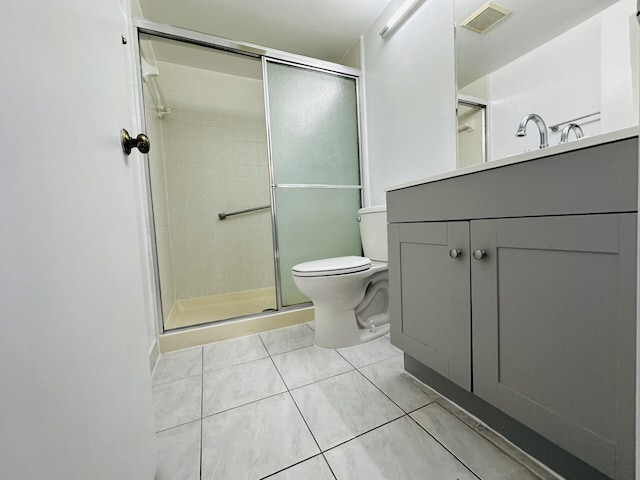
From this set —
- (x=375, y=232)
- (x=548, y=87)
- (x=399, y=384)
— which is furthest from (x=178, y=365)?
(x=548, y=87)

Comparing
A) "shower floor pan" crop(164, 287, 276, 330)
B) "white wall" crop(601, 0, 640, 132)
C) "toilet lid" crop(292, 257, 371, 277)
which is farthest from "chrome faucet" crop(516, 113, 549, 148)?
"shower floor pan" crop(164, 287, 276, 330)

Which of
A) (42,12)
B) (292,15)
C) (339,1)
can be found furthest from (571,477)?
(292,15)

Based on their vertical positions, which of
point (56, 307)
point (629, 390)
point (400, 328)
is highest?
point (56, 307)

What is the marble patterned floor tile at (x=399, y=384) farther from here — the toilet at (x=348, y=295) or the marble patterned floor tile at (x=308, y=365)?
the toilet at (x=348, y=295)

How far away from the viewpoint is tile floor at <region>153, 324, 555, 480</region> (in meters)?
0.72

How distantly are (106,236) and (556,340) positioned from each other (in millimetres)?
976

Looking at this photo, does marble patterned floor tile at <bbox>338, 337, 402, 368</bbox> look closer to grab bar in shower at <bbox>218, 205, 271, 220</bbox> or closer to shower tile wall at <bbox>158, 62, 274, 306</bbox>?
shower tile wall at <bbox>158, 62, 274, 306</bbox>

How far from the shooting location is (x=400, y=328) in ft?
3.58

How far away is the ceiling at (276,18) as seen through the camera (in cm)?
163

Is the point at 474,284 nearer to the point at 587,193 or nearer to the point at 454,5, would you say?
the point at 587,193

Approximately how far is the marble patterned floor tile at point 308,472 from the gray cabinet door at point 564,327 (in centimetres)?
51

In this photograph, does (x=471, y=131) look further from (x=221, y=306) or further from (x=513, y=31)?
(x=221, y=306)

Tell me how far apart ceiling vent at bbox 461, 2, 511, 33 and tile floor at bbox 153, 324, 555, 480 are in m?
1.63

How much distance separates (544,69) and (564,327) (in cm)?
101
